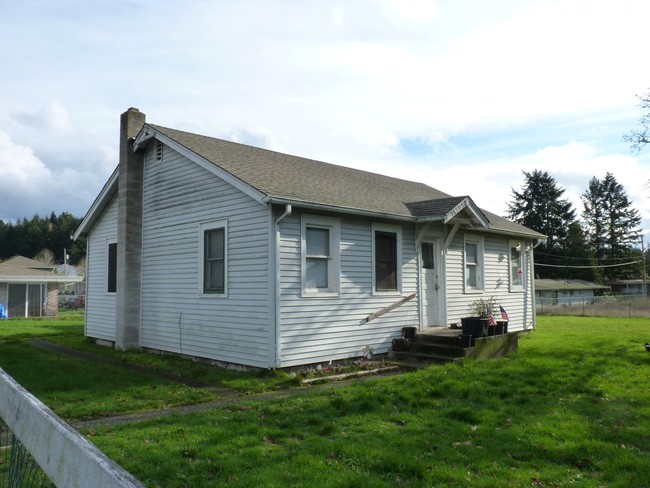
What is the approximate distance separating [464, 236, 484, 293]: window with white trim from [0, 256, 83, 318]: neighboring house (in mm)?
26030

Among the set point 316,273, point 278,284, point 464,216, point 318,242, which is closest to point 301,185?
point 318,242

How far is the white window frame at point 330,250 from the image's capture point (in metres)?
11.1

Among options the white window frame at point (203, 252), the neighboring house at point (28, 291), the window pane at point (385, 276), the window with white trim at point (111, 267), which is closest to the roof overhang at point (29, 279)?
the neighboring house at point (28, 291)

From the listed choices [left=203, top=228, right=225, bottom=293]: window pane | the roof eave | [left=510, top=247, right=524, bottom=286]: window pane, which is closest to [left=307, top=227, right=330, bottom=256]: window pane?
the roof eave

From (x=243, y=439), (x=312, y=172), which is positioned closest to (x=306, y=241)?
(x=312, y=172)

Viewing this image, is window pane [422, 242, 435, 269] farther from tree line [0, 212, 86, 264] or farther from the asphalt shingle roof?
tree line [0, 212, 86, 264]

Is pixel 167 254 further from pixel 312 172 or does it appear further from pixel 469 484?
pixel 469 484

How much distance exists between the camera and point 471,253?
52.1 ft

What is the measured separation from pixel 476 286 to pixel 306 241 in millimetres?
6876

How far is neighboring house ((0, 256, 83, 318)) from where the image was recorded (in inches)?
1214

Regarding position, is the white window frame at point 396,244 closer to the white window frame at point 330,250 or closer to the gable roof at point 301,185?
the gable roof at point 301,185

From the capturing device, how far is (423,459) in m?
5.29

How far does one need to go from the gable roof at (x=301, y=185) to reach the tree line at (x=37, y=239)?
73895 millimetres

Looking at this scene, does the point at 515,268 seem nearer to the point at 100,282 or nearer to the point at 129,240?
the point at 129,240
